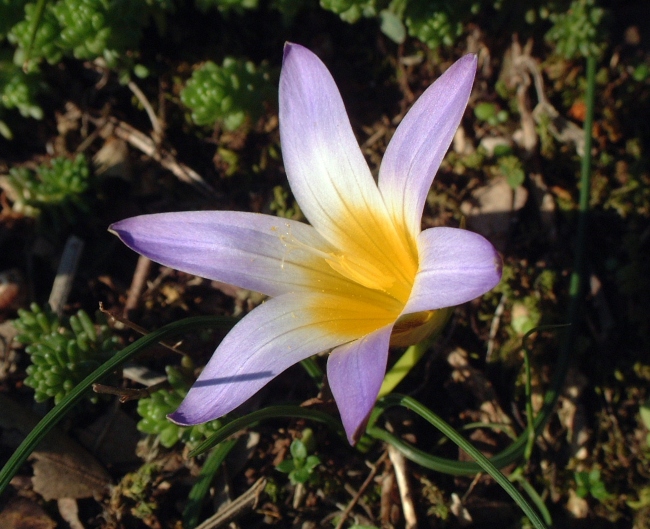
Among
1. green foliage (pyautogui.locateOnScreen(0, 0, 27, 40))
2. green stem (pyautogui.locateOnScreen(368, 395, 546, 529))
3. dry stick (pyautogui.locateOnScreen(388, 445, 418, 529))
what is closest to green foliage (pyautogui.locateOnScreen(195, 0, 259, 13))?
green foliage (pyautogui.locateOnScreen(0, 0, 27, 40))

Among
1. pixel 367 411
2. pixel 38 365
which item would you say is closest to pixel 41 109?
pixel 38 365

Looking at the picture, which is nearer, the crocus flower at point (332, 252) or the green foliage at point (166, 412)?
the crocus flower at point (332, 252)

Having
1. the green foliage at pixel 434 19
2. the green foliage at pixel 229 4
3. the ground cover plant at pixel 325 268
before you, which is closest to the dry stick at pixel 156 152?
the ground cover plant at pixel 325 268

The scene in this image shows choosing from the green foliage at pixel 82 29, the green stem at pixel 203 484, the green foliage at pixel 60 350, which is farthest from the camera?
the green foliage at pixel 82 29

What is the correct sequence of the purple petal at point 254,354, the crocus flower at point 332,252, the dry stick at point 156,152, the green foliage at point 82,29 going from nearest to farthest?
1. the crocus flower at point 332,252
2. the purple petal at point 254,354
3. the green foliage at point 82,29
4. the dry stick at point 156,152

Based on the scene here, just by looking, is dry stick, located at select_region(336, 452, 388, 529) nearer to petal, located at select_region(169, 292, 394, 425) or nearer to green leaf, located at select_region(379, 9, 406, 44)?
petal, located at select_region(169, 292, 394, 425)

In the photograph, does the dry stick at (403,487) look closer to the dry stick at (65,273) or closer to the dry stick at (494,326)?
the dry stick at (494,326)

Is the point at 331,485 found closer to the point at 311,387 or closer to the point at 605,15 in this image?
the point at 311,387
